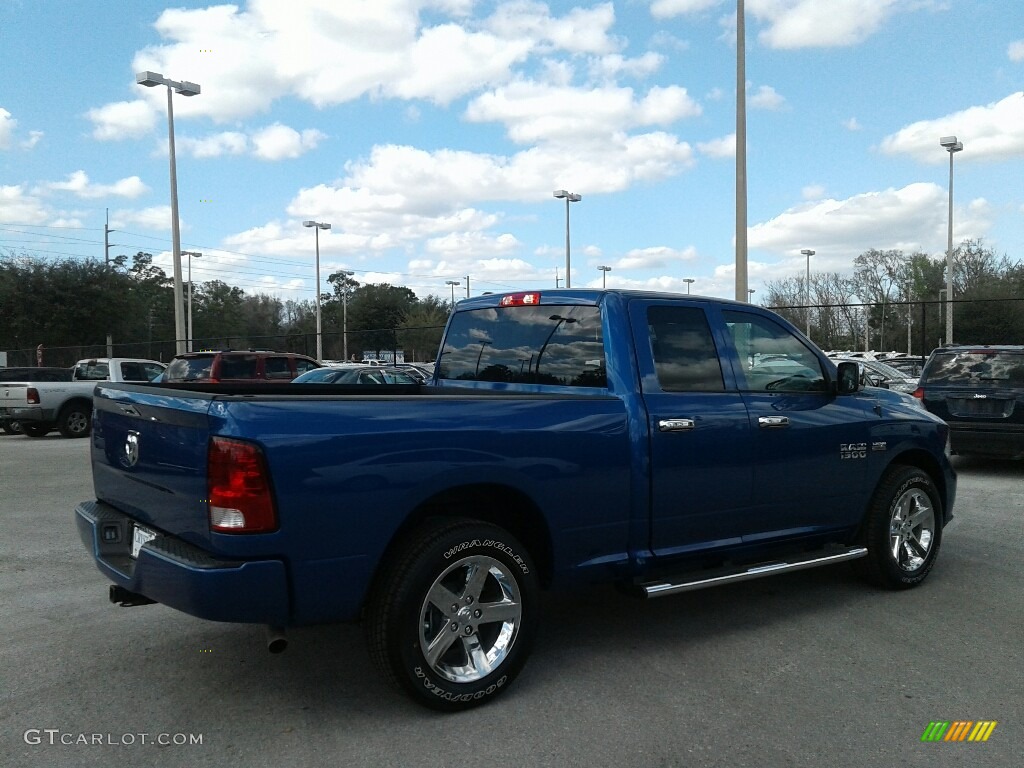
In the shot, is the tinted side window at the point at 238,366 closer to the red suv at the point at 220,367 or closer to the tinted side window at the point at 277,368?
the red suv at the point at 220,367

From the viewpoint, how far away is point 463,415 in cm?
381

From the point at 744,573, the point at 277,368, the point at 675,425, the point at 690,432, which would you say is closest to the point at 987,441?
the point at 744,573

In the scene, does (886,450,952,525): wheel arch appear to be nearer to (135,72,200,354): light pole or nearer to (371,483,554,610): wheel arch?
(371,483,554,610): wheel arch

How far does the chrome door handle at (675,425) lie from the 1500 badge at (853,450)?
1342 mm

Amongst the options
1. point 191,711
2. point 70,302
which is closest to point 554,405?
point 191,711

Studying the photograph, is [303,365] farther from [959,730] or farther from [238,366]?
[959,730]

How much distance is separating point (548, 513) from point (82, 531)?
7.68ft

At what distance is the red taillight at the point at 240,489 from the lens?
328 centimetres

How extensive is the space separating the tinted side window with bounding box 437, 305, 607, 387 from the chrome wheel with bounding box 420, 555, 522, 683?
125 cm

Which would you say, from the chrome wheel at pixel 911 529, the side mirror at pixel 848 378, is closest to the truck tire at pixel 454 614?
the side mirror at pixel 848 378

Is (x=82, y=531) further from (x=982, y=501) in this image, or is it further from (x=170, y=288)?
(x=170, y=288)

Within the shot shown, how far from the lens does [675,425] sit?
14.8 feet

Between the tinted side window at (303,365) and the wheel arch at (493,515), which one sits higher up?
the tinted side window at (303,365)

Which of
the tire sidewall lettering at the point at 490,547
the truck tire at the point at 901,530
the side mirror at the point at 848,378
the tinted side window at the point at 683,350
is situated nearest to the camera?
the tire sidewall lettering at the point at 490,547
